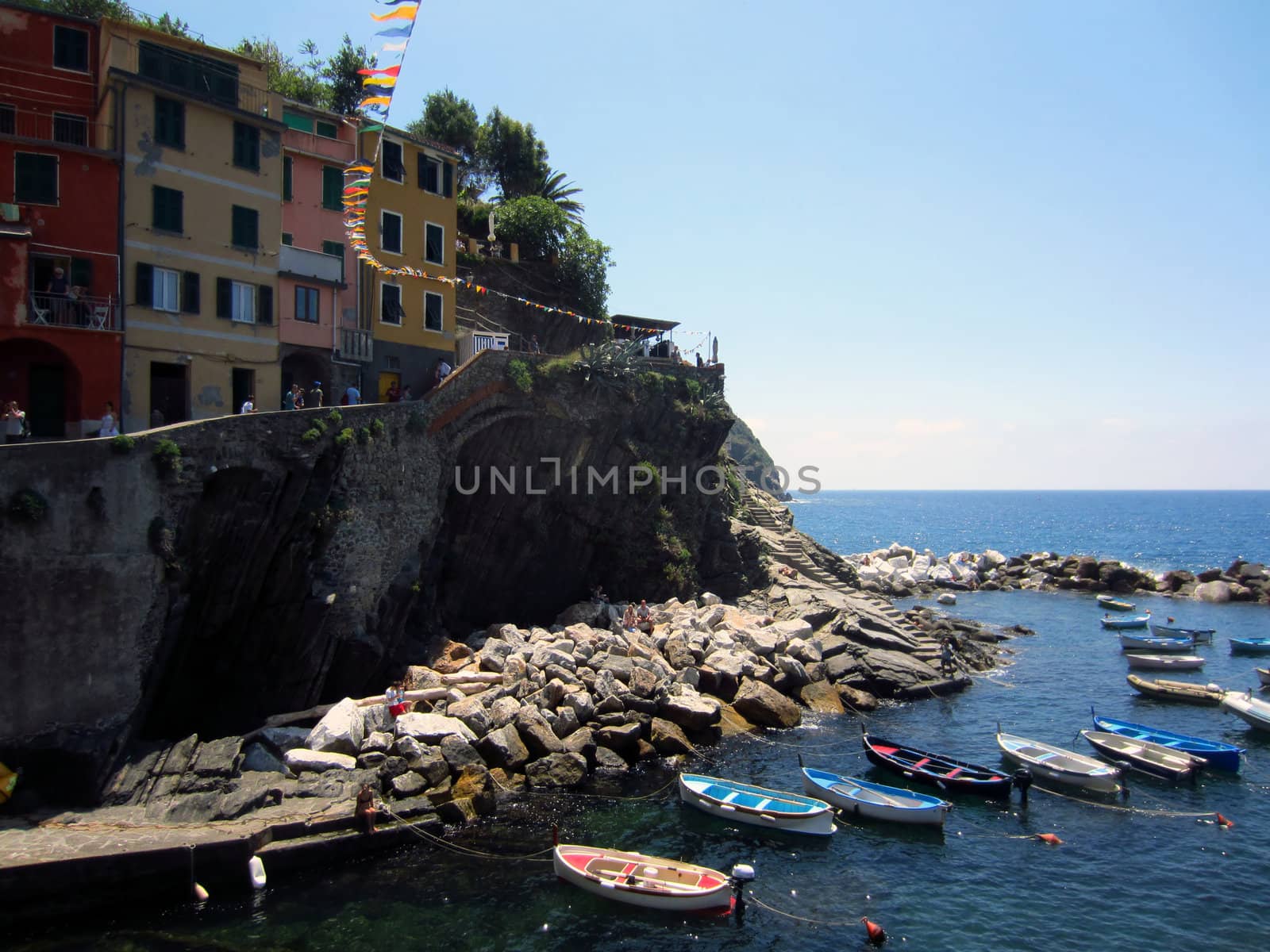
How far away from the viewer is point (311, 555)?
1040 inches

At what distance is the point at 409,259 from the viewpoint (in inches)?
1404

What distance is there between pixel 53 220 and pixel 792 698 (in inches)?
1130

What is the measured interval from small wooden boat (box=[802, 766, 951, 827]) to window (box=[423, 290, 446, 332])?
23059 millimetres

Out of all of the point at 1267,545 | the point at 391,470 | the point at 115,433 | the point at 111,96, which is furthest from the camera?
the point at 1267,545

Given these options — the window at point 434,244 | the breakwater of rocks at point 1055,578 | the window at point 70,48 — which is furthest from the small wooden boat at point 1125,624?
the window at point 70,48

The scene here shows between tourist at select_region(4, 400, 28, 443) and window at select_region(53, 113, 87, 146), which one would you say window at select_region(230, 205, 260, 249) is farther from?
tourist at select_region(4, 400, 28, 443)

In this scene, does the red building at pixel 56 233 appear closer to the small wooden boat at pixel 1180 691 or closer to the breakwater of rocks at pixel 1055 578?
the small wooden boat at pixel 1180 691

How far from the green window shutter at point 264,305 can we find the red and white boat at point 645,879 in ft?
66.4

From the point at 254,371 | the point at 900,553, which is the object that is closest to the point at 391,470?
the point at 254,371

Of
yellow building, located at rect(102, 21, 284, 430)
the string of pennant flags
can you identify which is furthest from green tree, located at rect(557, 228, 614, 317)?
yellow building, located at rect(102, 21, 284, 430)

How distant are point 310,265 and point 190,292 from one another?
5.04 meters

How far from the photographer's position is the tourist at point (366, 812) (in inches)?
801

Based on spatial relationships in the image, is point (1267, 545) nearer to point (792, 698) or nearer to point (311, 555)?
point (792, 698)

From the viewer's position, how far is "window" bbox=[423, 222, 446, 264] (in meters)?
36.4
